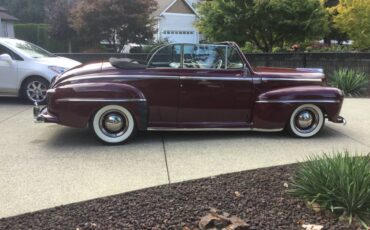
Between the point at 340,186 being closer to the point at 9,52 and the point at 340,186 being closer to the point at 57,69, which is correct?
the point at 57,69

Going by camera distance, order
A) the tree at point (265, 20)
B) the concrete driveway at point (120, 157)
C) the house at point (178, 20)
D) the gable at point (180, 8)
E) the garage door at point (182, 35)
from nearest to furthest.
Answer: the concrete driveway at point (120, 157) < the tree at point (265, 20) < the garage door at point (182, 35) < the house at point (178, 20) < the gable at point (180, 8)

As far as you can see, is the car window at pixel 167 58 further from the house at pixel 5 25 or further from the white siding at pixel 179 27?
the white siding at pixel 179 27

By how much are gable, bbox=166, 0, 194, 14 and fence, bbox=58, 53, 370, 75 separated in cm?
2905

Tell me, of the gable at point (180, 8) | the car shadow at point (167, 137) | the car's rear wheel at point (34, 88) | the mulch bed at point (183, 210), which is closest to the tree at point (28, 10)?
the gable at point (180, 8)

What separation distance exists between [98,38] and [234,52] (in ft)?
57.2

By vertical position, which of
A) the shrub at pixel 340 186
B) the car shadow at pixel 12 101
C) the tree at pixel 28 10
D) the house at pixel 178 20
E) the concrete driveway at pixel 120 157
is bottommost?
the concrete driveway at pixel 120 157

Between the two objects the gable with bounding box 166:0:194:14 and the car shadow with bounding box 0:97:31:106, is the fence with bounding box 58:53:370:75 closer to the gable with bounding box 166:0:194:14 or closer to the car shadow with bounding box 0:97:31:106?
the car shadow with bounding box 0:97:31:106

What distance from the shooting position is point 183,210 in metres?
4.28

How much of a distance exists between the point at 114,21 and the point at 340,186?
2006 centimetres

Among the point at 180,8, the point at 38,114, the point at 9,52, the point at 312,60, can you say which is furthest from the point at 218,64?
the point at 180,8

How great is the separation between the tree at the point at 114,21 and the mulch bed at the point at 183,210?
18820mm

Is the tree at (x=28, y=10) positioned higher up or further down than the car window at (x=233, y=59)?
higher up

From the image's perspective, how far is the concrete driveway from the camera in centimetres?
499

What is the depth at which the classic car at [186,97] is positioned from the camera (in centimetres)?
679
